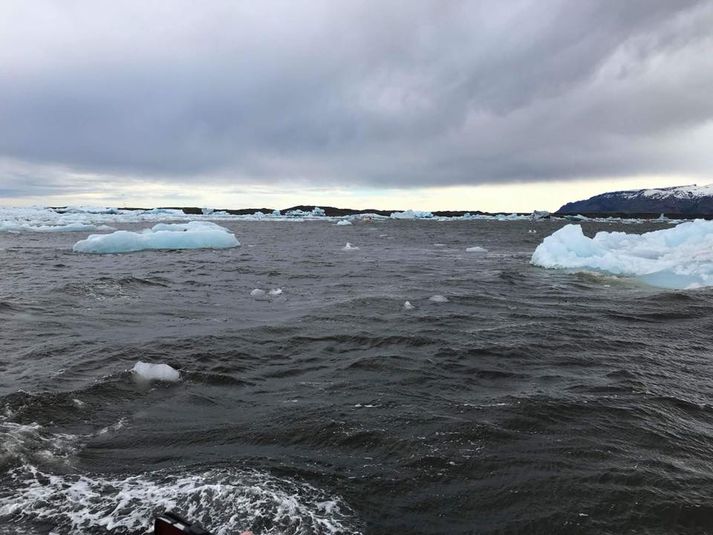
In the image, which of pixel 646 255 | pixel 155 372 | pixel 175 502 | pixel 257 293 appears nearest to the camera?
pixel 175 502

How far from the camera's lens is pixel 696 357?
817 cm

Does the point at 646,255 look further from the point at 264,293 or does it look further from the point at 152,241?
the point at 152,241

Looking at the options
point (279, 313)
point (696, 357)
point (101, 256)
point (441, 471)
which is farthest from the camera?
point (101, 256)

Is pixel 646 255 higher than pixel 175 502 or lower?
higher

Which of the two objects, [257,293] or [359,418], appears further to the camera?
[257,293]

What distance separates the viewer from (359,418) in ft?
18.6

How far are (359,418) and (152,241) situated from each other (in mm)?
24821

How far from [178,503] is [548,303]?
1074 cm

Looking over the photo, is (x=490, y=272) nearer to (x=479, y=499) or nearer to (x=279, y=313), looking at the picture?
(x=279, y=313)

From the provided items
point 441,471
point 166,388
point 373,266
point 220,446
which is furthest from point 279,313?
point 373,266

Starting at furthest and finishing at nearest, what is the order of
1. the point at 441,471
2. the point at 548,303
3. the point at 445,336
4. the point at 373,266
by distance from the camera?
the point at 373,266
the point at 548,303
the point at 445,336
the point at 441,471

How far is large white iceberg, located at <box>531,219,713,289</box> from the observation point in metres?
15.9

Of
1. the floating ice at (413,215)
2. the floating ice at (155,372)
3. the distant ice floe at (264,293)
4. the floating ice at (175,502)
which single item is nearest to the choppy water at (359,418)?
the floating ice at (175,502)

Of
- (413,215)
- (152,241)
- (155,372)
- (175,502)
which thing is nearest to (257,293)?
(155,372)
